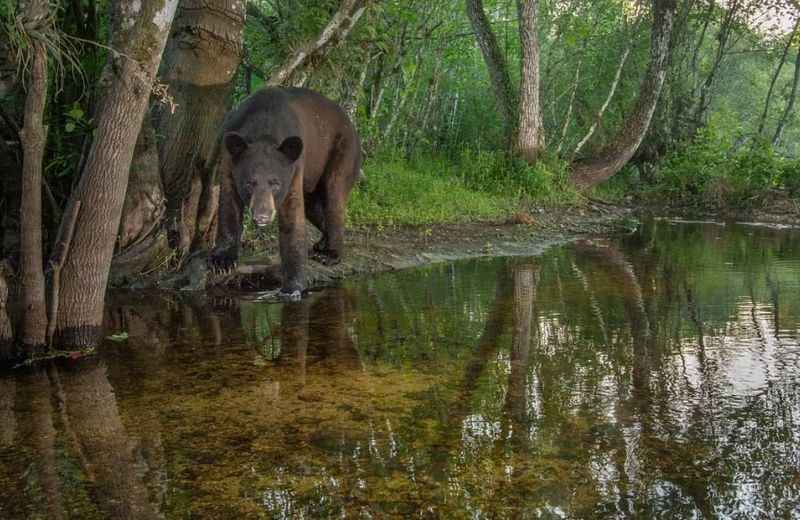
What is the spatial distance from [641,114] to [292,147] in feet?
39.5

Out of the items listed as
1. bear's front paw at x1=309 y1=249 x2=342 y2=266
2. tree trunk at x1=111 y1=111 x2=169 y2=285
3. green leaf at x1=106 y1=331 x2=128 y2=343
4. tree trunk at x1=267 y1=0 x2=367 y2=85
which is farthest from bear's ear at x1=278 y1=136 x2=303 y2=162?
tree trunk at x1=267 y1=0 x2=367 y2=85

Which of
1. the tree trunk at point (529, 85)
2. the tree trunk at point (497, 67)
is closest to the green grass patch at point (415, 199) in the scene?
the tree trunk at point (529, 85)

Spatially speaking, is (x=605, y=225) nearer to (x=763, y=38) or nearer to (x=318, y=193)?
(x=318, y=193)

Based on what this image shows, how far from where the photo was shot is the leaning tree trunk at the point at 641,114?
16.4 m

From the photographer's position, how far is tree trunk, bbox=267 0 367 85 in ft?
28.5

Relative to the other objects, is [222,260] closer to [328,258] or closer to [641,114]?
[328,258]

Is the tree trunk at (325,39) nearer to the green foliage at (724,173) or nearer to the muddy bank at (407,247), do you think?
the muddy bank at (407,247)

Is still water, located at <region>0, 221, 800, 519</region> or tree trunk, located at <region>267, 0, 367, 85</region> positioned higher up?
tree trunk, located at <region>267, 0, 367, 85</region>

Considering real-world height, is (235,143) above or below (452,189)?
above

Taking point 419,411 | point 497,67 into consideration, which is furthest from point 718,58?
point 419,411

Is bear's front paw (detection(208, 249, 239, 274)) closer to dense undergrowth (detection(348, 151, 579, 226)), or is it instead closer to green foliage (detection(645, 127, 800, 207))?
dense undergrowth (detection(348, 151, 579, 226))

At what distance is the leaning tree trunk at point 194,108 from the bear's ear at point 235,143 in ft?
4.60

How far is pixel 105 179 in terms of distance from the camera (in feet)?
17.3

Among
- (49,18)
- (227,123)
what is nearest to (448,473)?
(49,18)
